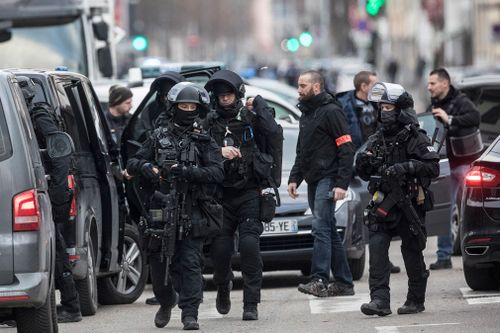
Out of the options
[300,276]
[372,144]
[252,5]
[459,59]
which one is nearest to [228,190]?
[372,144]

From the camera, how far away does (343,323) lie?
1102 cm

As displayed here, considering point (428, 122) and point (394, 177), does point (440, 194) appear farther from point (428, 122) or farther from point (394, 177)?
point (394, 177)

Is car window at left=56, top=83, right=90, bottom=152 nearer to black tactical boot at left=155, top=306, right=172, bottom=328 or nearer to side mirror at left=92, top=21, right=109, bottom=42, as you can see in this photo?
black tactical boot at left=155, top=306, right=172, bottom=328

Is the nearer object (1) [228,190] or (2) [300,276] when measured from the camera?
(1) [228,190]

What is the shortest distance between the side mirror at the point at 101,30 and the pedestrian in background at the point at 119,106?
608 centimetres

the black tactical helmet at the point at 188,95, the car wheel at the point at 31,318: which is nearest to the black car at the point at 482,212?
the black tactical helmet at the point at 188,95

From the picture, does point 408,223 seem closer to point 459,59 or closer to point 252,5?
point 459,59

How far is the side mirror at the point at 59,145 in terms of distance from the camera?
10.0m

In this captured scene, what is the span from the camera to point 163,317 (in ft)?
36.6

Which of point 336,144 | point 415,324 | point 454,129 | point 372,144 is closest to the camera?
point 415,324

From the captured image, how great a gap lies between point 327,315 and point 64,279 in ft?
6.45

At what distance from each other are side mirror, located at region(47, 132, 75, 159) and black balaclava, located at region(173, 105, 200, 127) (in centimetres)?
108

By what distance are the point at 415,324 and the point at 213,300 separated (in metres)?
2.89

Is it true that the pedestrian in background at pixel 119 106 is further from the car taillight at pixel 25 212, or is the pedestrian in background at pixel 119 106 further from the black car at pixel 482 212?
the car taillight at pixel 25 212
